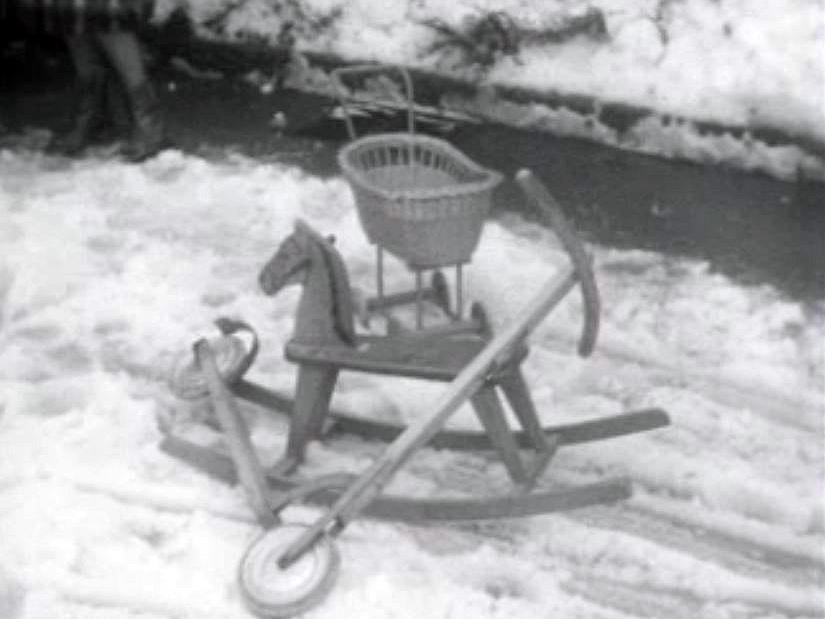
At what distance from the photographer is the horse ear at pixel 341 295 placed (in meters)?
3.59

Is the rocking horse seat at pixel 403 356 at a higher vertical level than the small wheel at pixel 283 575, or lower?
higher

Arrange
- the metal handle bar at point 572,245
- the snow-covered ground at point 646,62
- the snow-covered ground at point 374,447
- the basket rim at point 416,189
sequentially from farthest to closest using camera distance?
the snow-covered ground at point 646,62 → the basket rim at point 416,189 → the snow-covered ground at point 374,447 → the metal handle bar at point 572,245

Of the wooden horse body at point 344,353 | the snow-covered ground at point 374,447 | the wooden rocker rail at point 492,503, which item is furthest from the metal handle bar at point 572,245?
the snow-covered ground at point 374,447

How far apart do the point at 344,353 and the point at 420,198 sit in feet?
2.15

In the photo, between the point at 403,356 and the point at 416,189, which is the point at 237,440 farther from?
the point at 416,189

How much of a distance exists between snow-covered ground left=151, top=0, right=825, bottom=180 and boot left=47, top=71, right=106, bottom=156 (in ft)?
4.38

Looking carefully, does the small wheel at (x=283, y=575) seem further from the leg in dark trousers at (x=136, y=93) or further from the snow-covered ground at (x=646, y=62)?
the snow-covered ground at (x=646, y=62)

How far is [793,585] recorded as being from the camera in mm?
3498

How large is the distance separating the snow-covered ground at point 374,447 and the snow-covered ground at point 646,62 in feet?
3.73

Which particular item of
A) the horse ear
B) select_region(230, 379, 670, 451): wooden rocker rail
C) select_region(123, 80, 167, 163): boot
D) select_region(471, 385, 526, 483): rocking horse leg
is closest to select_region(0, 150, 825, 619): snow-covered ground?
select_region(230, 379, 670, 451): wooden rocker rail

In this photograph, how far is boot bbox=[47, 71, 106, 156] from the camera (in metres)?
6.39

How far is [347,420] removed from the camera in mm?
4043

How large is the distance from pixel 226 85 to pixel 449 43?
1580 millimetres

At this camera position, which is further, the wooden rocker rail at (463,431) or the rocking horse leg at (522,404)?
the wooden rocker rail at (463,431)
